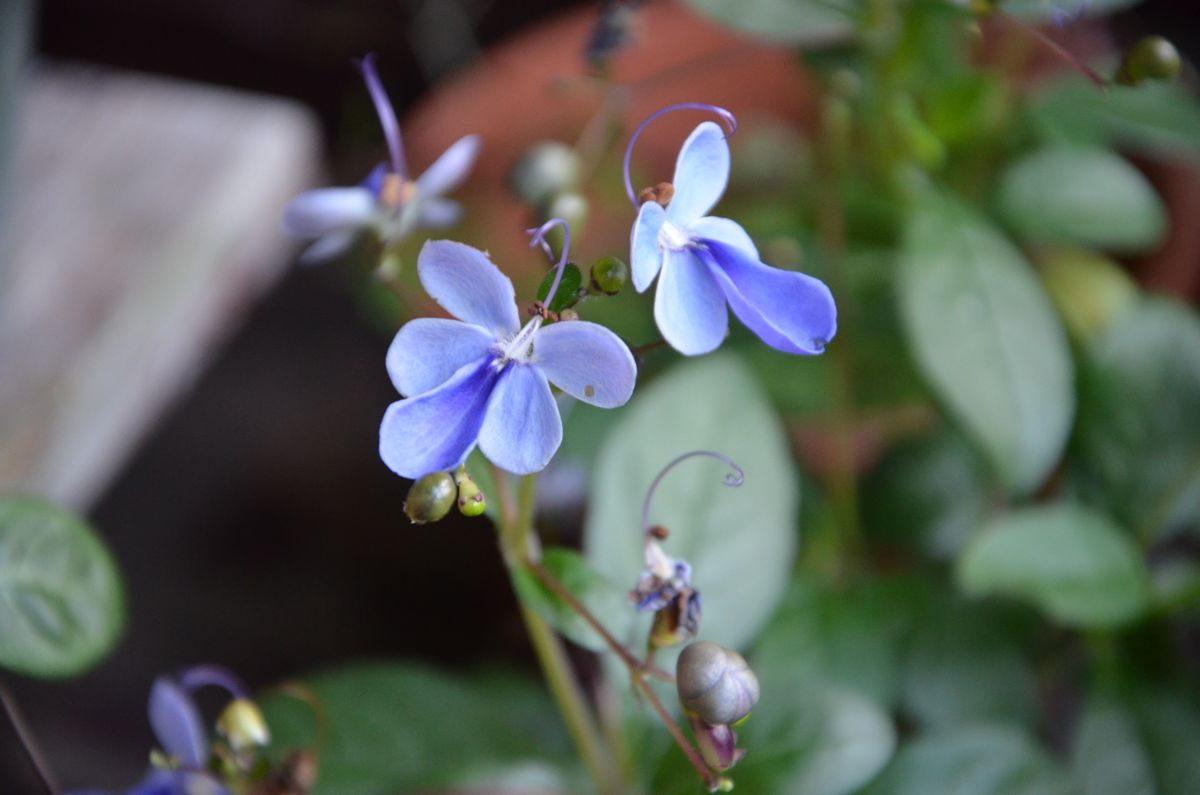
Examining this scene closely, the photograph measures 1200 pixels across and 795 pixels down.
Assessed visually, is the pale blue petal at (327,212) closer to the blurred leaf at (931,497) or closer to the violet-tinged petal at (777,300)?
the violet-tinged petal at (777,300)

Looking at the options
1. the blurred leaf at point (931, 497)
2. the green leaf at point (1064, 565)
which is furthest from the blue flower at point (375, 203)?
the blurred leaf at point (931, 497)

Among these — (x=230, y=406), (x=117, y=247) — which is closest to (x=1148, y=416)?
(x=117, y=247)

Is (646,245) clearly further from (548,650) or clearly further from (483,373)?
(548,650)

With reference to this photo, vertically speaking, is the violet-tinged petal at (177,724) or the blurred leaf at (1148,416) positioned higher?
the violet-tinged petal at (177,724)

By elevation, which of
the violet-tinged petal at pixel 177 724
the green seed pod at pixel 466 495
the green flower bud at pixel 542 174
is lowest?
the violet-tinged petal at pixel 177 724

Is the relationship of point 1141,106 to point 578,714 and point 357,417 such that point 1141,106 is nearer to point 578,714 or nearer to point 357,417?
point 578,714

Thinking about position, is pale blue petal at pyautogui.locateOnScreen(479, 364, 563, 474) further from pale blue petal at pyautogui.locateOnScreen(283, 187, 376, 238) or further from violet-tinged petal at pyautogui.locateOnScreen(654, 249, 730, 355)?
pale blue petal at pyautogui.locateOnScreen(283, 187, 376, 238)
